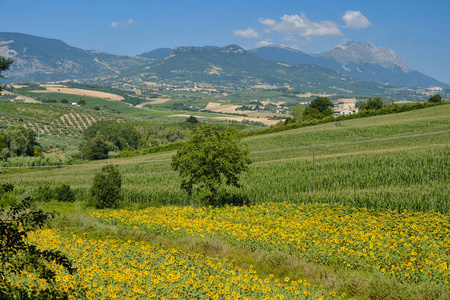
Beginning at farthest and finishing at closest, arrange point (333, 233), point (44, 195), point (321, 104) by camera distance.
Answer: point (321, 104) → point (44, 195) → point (333, 233)

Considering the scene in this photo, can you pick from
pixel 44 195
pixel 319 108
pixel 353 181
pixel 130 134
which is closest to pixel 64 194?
pixel 44 195

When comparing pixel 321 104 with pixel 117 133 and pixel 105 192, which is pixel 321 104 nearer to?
pixel 117 133

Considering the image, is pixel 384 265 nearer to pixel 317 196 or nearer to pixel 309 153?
pixel 317 196

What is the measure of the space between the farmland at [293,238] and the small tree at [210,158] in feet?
7.13

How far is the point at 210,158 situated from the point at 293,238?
9251mm

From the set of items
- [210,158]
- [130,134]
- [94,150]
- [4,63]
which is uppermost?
[4,63]

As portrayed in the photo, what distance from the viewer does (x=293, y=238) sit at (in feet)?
46.2

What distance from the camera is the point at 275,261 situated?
523 inches

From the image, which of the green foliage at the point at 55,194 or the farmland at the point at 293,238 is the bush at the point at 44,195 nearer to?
the green foliage at the point at 55,194

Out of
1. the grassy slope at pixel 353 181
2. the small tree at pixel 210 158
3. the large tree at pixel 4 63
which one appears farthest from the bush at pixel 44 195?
the large tree at pixel 4 63

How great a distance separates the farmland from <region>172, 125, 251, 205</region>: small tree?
7.13ft

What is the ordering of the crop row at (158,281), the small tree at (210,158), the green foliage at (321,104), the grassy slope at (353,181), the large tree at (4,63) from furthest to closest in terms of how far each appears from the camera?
the green foliage at (321,104), the small tree at (210,158), the grassy slope at (353,181), the crop row at (158,281), the large tree at (4,63)

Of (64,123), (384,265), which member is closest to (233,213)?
(384,265)

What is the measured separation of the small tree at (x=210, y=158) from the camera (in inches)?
896
